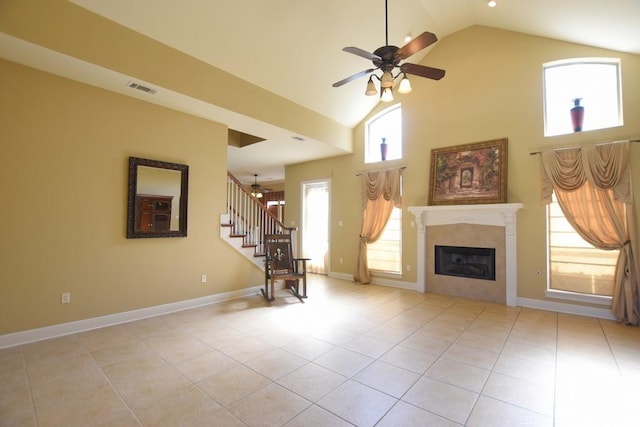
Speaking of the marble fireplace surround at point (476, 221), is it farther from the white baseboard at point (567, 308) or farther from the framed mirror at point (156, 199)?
the framed mirror at point (156, 199)

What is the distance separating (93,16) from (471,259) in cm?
629

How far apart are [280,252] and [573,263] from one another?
468 centimetres

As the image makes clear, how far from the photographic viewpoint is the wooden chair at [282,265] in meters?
5.04

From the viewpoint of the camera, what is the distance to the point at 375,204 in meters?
6.36

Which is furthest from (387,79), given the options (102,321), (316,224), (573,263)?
(316,224)

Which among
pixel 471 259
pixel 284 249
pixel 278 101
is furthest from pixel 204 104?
pixel 471 259

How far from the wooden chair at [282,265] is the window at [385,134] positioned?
2.76 meters

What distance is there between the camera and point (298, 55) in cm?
449

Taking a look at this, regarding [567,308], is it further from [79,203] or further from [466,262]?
[79,203]

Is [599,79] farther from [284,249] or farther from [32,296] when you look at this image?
[32,296]

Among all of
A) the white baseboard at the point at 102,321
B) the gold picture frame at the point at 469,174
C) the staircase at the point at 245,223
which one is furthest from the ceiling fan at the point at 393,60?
the white baseboard at the point at 102,321

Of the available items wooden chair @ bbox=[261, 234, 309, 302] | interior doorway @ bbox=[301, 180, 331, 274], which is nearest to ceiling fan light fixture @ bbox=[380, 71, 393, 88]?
wooden chair @ bbox=[261, 234, 309, 302]

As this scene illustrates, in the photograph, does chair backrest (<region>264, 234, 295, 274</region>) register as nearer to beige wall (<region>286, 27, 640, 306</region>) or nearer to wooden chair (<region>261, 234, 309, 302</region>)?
wooden chair (<region>261, 234, 309, 302</region>)

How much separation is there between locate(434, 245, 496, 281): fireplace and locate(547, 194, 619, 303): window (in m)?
0.83
